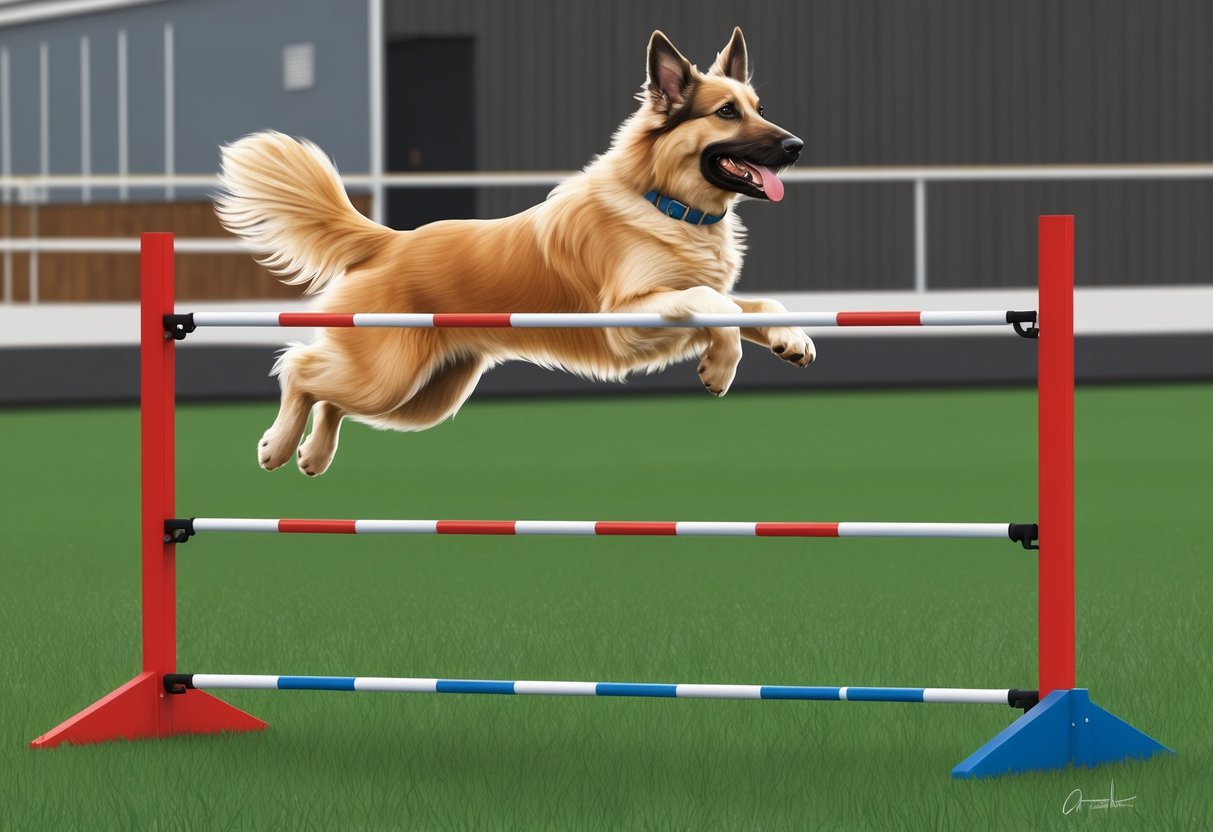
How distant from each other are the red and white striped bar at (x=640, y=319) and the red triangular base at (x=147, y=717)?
1007 mm

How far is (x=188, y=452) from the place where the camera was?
44.8 ft

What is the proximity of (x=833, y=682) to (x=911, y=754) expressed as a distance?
100cm

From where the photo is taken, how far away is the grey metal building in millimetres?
19469

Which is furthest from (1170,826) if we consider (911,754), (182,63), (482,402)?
(182,63)

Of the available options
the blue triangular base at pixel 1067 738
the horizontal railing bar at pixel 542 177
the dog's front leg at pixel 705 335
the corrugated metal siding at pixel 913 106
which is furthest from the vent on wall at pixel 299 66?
the blue triangular base at pixel 1067 738

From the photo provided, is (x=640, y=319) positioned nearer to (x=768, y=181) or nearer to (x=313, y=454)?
(x=768, y=181)

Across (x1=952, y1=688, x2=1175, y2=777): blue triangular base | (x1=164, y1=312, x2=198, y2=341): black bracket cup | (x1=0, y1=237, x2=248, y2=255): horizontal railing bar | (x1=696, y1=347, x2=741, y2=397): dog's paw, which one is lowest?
(x1=952, y1=688, x2=1175, y2=777): blue triangular base

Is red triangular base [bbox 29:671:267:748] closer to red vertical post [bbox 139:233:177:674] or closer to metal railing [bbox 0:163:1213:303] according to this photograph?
red vertical post [bbox 139:233:177:674]

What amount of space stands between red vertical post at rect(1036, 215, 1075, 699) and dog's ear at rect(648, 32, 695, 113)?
0.84m

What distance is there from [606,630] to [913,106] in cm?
1363

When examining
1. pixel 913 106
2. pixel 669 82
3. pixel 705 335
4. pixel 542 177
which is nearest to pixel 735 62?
pixel 669 82

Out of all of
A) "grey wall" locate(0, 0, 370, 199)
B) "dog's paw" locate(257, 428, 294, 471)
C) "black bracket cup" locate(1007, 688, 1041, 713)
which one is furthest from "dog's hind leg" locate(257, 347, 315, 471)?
"grey wall" locate(0, 0, 370, 199)

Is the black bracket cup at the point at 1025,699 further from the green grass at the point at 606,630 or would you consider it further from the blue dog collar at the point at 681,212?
the blue dog collar at the point at 681,212

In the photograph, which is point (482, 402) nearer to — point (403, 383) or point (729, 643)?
point (729, 643)
